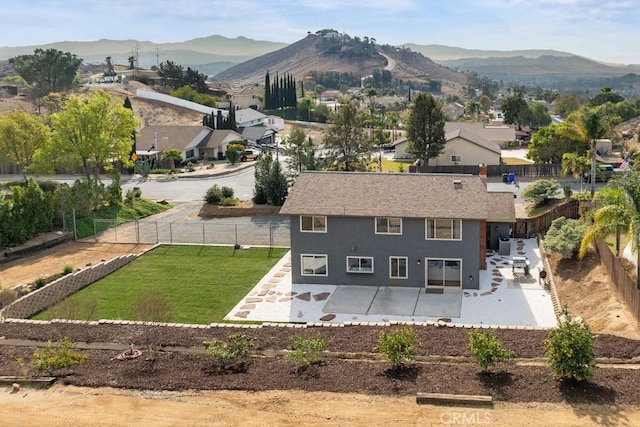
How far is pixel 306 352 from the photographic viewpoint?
17.8 meters

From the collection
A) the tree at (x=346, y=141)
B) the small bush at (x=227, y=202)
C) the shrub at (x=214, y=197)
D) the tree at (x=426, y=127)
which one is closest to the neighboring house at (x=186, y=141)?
the tree at (x=426, y=127)

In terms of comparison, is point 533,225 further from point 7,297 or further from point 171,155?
point 171,155

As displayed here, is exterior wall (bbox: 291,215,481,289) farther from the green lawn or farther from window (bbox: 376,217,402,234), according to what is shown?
the green lawn

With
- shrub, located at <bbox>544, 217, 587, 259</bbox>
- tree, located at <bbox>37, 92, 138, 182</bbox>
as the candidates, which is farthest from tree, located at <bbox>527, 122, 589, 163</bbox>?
tree, located at <bbox>37, 92, 138, 182</bbox>

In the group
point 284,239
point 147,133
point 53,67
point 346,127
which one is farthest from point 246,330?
point 53,67

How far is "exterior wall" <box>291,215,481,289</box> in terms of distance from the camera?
27.5 meters

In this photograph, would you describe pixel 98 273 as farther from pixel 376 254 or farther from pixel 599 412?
pixel 599 412

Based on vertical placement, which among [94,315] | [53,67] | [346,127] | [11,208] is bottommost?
[94,315]

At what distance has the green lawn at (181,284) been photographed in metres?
25.5

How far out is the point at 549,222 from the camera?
1401 inches

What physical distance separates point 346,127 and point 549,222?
18.7 meters

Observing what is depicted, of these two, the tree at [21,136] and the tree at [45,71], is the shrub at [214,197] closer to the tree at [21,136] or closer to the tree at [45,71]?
the tree at [21,136]

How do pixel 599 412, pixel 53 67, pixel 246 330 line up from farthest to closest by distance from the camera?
pixel 53 67, pixel 246 330, pixel 599 412

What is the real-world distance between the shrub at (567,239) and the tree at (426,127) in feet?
92.3
